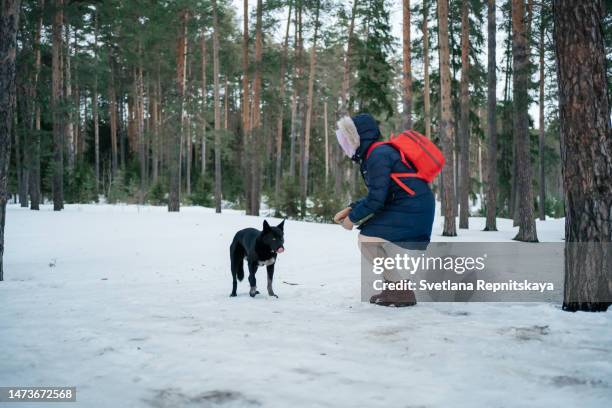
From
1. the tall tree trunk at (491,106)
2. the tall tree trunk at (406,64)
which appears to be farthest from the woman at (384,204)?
the tall tree trunk at (491,106)

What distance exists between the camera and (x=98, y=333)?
3631 millimetres

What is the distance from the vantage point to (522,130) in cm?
1374

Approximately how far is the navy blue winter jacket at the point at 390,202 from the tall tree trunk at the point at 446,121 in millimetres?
10629

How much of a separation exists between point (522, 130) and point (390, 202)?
35.7ft

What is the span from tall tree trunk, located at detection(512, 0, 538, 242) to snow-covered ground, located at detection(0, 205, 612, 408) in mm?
9517

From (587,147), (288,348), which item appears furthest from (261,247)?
(587,147)

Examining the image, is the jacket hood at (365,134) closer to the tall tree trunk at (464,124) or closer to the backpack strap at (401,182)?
the backpack strap at (401,182)

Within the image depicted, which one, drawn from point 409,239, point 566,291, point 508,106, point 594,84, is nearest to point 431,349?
point 409,239

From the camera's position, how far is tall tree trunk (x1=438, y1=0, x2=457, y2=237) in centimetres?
1470

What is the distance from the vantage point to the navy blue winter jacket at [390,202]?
14.8 feet

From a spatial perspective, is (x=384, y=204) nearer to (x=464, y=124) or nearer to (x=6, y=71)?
(x=6, y=71)

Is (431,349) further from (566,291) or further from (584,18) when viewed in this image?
(584,18)

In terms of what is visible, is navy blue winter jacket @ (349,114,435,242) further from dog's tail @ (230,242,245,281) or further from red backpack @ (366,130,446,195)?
dog's tail @ (230,242,245,281)

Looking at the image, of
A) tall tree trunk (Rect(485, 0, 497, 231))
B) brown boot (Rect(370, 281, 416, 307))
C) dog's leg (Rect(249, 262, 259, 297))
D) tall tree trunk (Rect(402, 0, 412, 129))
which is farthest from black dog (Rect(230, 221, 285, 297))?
tall tree trunk (Rect(485, 0, 497, 231))
